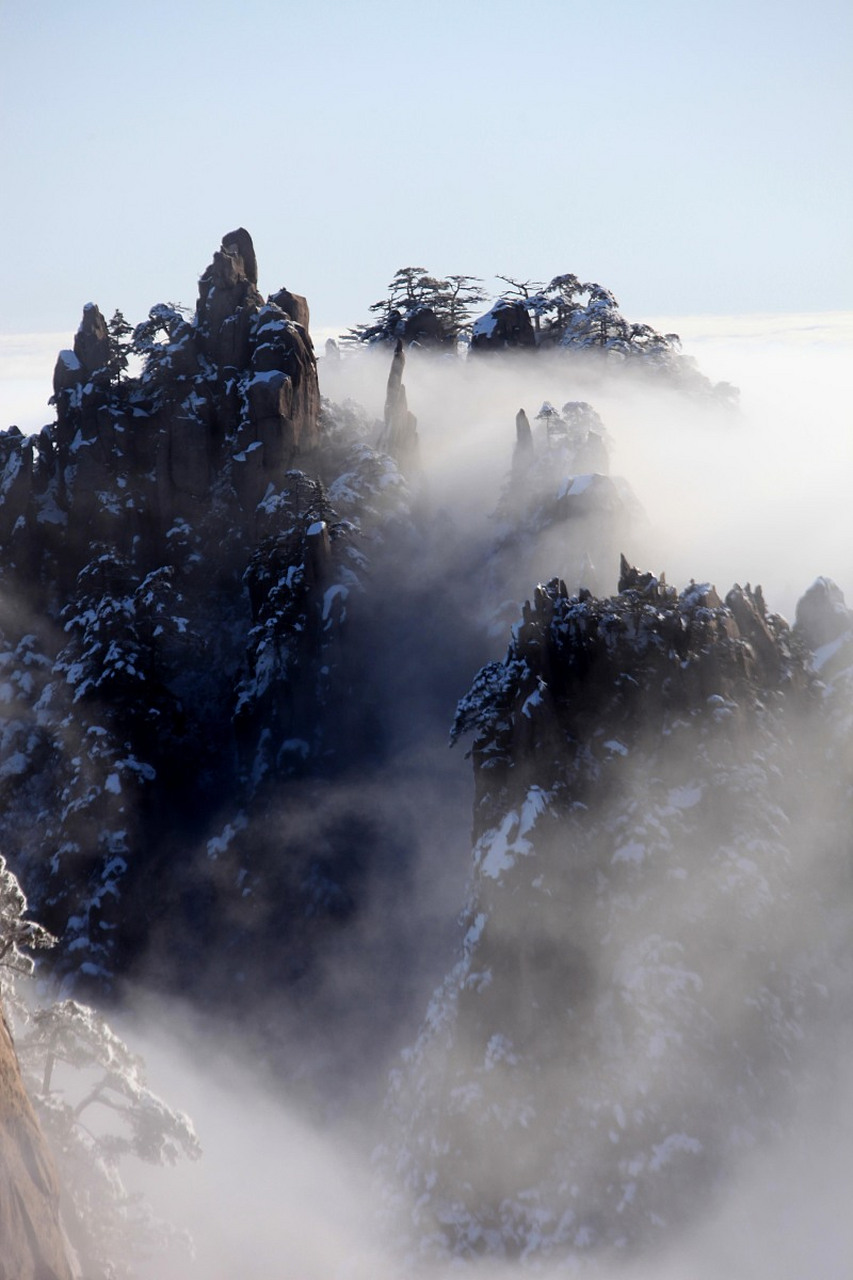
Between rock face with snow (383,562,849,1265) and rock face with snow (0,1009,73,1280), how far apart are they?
24576mm

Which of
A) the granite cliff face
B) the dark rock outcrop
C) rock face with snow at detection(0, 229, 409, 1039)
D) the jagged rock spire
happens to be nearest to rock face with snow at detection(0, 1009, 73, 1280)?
the granite cliff face

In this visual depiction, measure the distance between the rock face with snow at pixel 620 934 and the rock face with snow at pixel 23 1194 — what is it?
80.6ft

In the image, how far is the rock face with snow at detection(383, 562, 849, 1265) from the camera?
157 ft

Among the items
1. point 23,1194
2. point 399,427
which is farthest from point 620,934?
point 399,427

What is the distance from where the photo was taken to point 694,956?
5097cm

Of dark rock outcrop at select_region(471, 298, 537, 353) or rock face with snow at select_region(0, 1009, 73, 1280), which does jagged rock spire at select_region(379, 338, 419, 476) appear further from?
rock face with snow at select_region(0, 1009, 73, 1280)

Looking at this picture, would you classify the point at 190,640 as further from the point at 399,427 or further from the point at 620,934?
the point at 620,934

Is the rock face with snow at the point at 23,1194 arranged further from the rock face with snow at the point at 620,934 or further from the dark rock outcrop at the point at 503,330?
the dark rock outcrop at the point at 503,330

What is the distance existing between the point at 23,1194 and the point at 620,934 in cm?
3095

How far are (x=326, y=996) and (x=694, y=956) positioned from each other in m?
22.8

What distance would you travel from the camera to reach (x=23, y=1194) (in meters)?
27.6

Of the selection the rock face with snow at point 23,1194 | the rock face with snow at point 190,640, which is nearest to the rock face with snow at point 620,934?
the rock face with snow at point 190,640

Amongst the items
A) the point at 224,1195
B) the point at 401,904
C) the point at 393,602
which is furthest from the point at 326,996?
the point at 393,602

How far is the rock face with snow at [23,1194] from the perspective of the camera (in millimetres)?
26656
